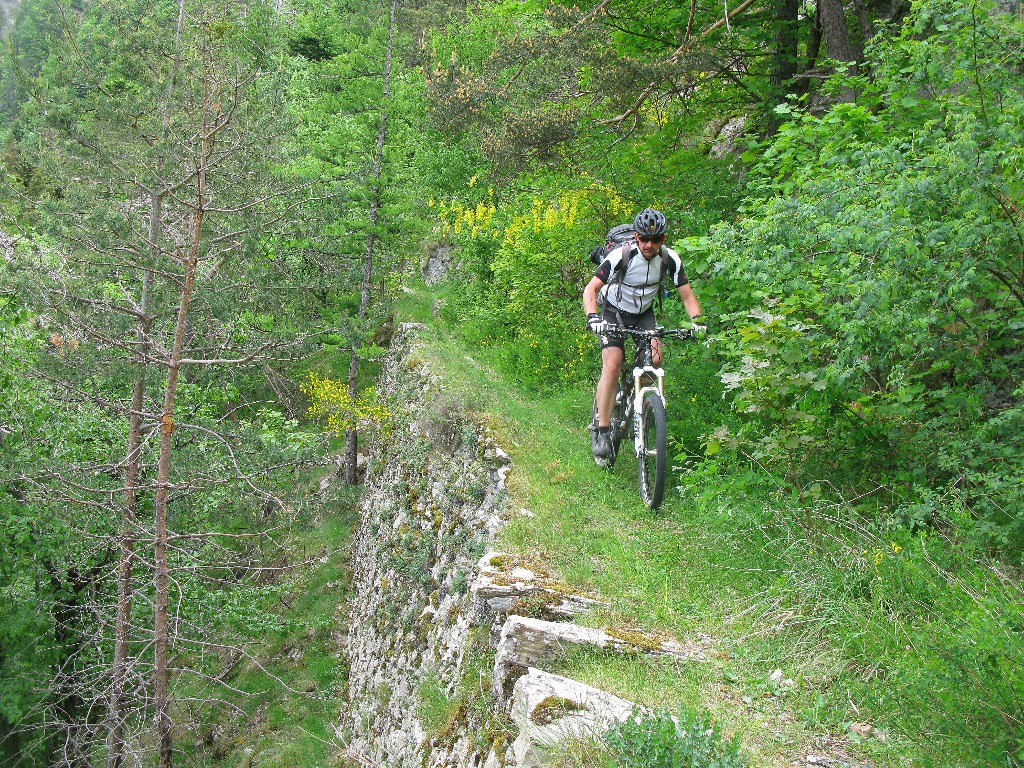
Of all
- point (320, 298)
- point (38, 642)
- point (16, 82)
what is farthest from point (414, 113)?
point (38, 642)

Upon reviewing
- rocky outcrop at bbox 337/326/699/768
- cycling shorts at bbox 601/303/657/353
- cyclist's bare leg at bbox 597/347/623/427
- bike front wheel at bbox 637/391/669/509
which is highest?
cycling shorts at bbox 601/303/657/353

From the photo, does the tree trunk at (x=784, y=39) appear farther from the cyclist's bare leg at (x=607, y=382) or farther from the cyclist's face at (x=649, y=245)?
the cyclist's bare leg at (x=607, y=382)

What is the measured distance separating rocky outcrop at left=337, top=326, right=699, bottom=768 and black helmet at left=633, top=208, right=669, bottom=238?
267 centimetres

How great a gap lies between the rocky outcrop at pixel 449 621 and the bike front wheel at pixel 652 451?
1.19 metres

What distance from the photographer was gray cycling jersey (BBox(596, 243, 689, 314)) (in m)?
5.66

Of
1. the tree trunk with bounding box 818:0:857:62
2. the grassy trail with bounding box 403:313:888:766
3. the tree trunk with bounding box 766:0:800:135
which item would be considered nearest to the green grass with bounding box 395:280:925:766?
the grassy trail with bounding box 403:313:888:766

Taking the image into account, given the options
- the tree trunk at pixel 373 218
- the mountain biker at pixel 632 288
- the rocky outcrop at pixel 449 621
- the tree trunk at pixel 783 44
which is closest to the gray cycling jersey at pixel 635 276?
the mountain biker at pixel 632 288

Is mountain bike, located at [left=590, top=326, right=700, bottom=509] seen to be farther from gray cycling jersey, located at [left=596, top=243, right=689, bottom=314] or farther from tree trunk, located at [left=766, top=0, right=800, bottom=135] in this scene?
tree trunk, located at [left=766, top=0, right=800, bottom=135]

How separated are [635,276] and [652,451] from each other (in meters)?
1.44

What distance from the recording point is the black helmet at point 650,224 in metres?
5.48

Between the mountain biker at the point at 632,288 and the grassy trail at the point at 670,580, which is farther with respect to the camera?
the mountain biker at the point at 632,288

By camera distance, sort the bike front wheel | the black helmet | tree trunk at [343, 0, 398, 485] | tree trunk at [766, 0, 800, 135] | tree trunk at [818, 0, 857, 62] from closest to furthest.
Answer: the bike front wheel < the black helmet < tree trunk at [818, 0, 857, 62] < tree trunk at [766, 0, 800, 135] < tree trunk at [343, 0, 398, 485]

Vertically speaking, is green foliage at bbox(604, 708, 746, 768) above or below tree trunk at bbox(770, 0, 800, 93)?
below

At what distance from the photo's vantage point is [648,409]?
18.6 feet
